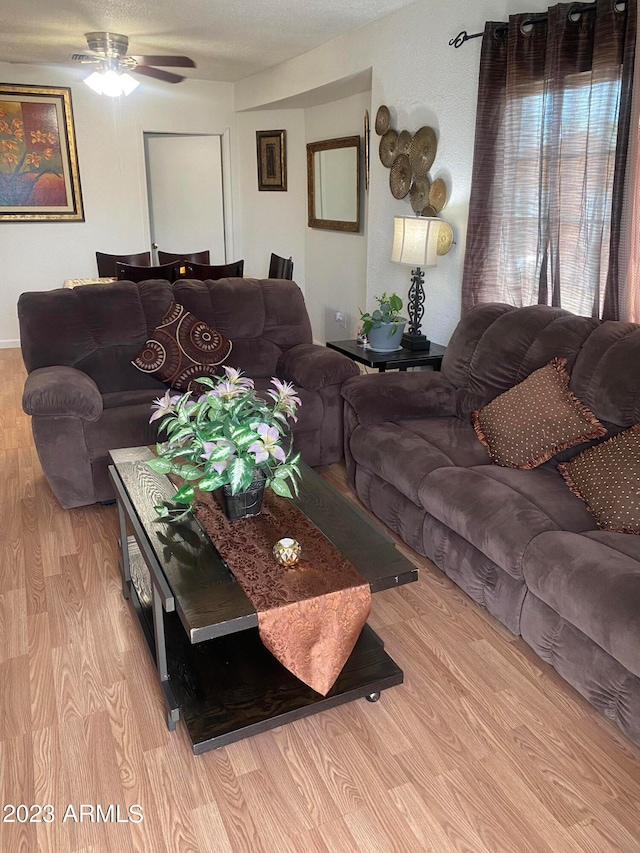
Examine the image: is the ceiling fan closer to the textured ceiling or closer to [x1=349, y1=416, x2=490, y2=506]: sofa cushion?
the textured ceiling

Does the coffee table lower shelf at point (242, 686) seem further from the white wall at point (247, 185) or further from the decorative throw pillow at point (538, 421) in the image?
the white wall at point (247, 185)

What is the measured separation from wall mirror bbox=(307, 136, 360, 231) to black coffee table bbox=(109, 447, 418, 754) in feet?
12.5

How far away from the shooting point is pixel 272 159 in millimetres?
6348

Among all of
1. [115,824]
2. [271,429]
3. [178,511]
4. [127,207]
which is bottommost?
[115,824]

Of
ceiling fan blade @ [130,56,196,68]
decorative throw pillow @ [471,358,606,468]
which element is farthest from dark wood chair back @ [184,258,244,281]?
decorative throw pillow @ [471,358,606,468]

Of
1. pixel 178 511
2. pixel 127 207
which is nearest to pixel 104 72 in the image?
pixel 127 207

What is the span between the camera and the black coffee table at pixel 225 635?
1686 mm

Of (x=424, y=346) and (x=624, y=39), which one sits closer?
(x=624, y=39)

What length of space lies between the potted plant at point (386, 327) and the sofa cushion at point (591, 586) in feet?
6.11

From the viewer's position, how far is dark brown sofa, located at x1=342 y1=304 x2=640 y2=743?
179 centimetres

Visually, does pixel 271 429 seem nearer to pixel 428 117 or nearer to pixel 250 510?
pixel 250 510

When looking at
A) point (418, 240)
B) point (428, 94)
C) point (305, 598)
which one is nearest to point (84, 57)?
point (428, 94)

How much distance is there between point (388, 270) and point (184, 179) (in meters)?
3.06

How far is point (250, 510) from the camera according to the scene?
2.02 m
